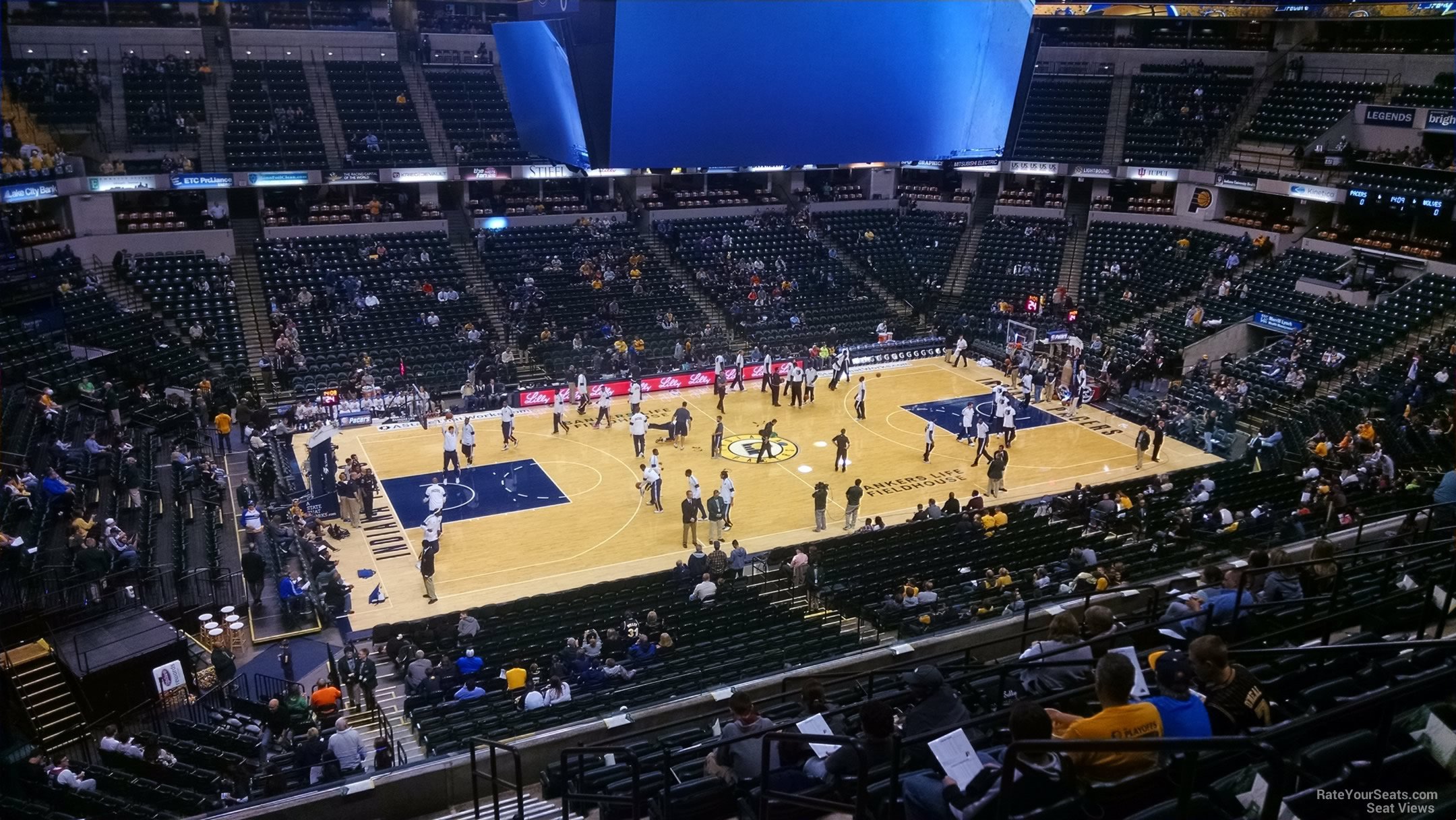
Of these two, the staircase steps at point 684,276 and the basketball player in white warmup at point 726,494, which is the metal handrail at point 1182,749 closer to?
the basketball player in white warmup at point 726,494

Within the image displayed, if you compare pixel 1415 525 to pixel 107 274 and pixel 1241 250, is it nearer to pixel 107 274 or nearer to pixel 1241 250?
pixel 1241 250

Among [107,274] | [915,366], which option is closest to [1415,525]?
[915,366]

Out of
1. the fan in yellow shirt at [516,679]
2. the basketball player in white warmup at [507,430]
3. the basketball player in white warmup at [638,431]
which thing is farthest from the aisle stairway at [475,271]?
the fan in yellow shirt at [516,679]

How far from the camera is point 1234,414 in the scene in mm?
29516

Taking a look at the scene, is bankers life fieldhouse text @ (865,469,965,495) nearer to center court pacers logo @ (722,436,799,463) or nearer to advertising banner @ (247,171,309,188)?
center court pacers logo @ (722,436,799,463)

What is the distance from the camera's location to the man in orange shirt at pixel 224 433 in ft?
85.4

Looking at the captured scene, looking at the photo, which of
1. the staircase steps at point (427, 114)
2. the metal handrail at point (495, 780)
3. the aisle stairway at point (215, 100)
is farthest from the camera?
the staircase steps at point (427, 114)

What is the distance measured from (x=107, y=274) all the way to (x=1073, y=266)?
34.1 metres

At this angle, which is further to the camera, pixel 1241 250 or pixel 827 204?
pixel 827 204

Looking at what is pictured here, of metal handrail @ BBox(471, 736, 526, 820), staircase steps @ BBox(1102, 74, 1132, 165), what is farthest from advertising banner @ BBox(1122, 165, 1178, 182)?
metal handrail @ BBox(471, 736, 526, 820)

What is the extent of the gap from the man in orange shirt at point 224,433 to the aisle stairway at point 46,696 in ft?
37.7

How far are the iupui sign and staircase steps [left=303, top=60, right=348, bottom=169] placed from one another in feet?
42.0

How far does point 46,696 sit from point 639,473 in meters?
13.9

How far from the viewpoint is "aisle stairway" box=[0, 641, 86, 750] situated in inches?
567
